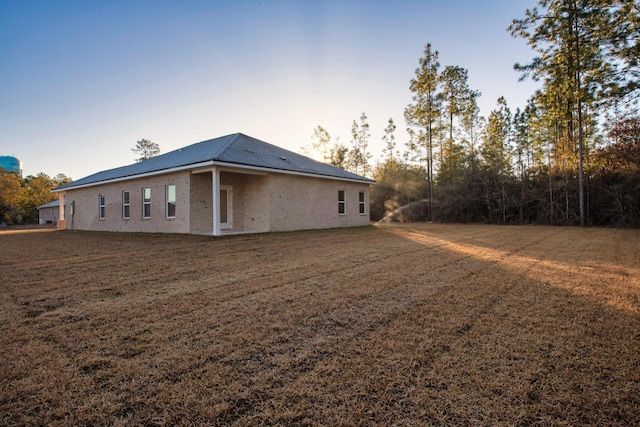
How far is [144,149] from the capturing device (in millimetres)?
39375

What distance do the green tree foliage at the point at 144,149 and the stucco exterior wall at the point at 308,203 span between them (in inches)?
1321

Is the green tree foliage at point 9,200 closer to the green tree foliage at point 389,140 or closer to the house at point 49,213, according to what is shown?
the house at point 49,213

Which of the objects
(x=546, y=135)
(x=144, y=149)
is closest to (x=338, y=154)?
(x=546, y=135)

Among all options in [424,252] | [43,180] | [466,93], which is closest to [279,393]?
[424,252]

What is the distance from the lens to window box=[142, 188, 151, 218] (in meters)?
12.5

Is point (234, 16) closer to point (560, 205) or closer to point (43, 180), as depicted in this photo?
point (560, 205)

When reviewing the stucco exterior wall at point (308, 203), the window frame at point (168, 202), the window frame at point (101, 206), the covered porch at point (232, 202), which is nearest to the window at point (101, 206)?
the window frame at point (101, 206)

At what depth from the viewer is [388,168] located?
29250 mm

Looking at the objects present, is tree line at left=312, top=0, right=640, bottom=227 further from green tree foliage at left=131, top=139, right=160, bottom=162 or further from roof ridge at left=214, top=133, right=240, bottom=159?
green tree foliage at left=131, top=139, right=160, bottom=162

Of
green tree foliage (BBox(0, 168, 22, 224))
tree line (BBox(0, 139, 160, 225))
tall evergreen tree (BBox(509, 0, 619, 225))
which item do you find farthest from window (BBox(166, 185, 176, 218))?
green tree foliage (BBox(0, 168, 22, 224))

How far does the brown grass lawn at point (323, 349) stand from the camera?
1.49 metres

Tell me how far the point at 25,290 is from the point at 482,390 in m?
4.97

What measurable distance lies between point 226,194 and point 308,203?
3436mm

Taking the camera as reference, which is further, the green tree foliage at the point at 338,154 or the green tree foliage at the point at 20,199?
the green tree foliage at the point at 338,154
